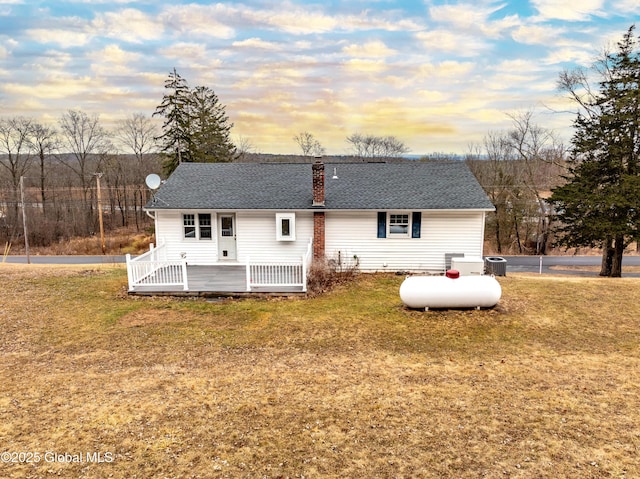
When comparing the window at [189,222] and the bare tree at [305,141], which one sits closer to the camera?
the window at [189,222]

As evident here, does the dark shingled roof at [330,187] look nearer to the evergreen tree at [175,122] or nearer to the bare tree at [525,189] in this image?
the evergreen tree at [175,122]

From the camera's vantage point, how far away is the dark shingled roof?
49.0 feet

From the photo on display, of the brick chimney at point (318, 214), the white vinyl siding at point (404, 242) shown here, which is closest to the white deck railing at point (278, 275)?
the brick chimney at point (318, 214)

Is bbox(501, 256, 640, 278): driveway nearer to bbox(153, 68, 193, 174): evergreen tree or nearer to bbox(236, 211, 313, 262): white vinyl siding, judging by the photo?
bbox(236, 211, 313, 262): white vinyl siding

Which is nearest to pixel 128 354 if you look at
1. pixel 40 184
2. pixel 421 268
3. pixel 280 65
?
pixel 421 268

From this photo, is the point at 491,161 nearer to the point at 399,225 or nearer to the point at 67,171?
the point at 399,225

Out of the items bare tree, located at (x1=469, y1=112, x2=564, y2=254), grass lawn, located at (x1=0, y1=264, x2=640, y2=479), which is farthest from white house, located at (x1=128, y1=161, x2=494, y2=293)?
bare tree, located at (x1=469, y1=112, x2=564, y2=254)

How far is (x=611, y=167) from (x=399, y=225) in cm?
1137

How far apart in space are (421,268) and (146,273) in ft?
33.2

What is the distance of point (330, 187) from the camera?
53.7ft

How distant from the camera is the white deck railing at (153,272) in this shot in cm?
1217

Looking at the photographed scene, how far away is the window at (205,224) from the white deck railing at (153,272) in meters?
1.78

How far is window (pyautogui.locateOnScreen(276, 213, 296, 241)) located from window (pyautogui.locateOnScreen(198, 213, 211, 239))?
282 centimetres

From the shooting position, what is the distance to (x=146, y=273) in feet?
42.6
